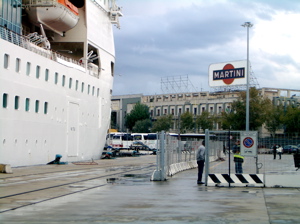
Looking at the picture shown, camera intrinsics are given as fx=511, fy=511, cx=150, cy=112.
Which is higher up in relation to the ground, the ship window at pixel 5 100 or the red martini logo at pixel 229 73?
the red martini logo at pixel 229 73

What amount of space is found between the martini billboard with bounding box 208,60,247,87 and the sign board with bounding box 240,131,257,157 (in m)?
60.3

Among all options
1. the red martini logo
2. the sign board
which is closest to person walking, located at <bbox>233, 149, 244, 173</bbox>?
the sign board

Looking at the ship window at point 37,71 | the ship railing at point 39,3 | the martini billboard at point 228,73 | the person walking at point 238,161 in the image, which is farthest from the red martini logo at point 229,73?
the person walking at point 238,161

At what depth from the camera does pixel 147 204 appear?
1315 centimetres

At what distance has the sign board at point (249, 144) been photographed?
18.6 metres

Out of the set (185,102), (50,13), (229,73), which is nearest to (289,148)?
(50,13)

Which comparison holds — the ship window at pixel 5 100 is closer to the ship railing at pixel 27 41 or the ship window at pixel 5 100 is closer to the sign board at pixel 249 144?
the ship railing at pixel 27 41

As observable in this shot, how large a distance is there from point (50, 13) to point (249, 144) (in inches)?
751

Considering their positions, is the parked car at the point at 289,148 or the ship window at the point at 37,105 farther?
the ship window at the point at 37,105

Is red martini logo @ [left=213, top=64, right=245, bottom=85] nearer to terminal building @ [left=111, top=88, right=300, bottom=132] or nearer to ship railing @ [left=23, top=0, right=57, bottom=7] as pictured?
terminal building @ [left=111, top=88, right=300, bottom=132]

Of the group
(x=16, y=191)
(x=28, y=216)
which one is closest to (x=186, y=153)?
(x=16, y=191)

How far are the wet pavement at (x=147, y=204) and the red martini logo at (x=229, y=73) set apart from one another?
203ft

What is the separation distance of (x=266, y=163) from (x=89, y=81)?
76.9 ft

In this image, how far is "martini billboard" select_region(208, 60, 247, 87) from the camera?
78.9 m
